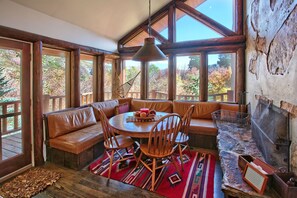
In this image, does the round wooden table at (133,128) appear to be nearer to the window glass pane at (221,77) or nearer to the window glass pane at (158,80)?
the window glass pane at (158,80)

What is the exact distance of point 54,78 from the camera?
11.5 ft

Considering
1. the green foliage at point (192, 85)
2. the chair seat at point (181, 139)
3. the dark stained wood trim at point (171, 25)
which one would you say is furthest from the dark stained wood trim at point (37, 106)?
the green foliage at point (192, 85)

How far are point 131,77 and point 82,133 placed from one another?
2585 mm

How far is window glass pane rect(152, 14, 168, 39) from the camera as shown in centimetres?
457

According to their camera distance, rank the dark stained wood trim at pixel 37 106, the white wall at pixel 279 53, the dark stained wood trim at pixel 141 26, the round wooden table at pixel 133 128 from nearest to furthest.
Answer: the white wall at pixel 279 53, the round wooden table at pixel 133 128, the dark stained wood trim at pixel 37 106, the dark stained wood trim at pixel 141 26

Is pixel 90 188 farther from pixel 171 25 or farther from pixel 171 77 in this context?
pixel 171 25

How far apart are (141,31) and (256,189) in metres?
4.63

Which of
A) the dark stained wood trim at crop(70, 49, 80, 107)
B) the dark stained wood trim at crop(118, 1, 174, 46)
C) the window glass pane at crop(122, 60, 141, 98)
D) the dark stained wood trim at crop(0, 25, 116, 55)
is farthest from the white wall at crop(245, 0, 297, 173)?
the dark stained wood trim at crop(70, 49, 80, 107)

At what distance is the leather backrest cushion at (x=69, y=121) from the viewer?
2.80 metres

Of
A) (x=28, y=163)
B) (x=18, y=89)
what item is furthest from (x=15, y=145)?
(x=18, y=89)

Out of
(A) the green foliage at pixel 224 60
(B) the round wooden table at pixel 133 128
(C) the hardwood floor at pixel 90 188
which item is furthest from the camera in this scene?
(A) the green foliage at pixel 224 60

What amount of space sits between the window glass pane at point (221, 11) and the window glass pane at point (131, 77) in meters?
2.31

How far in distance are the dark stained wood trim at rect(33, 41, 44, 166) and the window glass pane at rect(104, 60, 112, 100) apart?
6.92 ft

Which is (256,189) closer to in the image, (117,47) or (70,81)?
(70,81)
